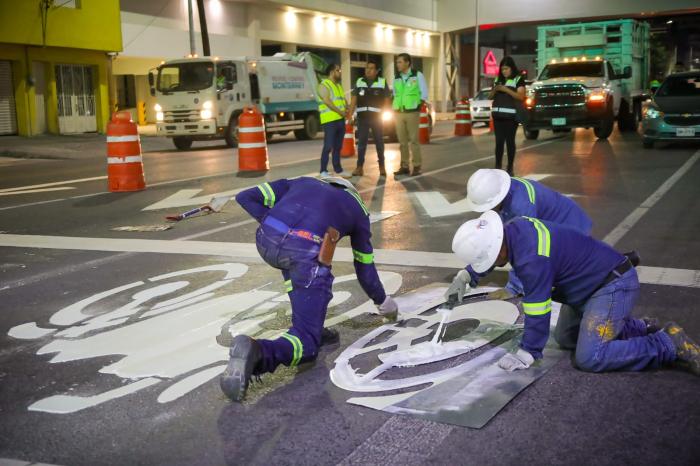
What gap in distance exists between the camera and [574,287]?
429 centimetres

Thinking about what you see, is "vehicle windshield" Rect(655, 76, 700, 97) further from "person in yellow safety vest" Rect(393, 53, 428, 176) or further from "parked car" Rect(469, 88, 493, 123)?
"parked car" Rect(469, 88, 493, 123)

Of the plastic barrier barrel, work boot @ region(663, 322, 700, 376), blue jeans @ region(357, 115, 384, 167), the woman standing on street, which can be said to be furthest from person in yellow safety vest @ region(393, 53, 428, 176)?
the plastic barrier barrel

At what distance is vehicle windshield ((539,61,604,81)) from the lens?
73.1 feet

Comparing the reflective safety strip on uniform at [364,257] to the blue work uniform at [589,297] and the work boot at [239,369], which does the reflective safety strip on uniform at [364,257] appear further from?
the work boot at [239,369]

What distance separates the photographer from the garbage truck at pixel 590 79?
20.7 m

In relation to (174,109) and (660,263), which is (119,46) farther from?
(660,263)

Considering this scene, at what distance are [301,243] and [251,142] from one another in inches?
430

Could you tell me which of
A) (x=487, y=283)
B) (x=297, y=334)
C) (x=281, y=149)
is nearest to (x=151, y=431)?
(x=297, y=334)

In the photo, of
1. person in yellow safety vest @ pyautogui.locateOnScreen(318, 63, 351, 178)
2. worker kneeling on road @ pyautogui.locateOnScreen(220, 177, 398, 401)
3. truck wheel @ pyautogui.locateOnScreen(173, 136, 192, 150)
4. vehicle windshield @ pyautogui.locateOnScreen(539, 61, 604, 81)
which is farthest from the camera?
truck wheel @ pyautogui.locateOnScreen(173, 136, 192, 150)

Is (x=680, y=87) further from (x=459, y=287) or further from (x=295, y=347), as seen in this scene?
(x=295, y=347)

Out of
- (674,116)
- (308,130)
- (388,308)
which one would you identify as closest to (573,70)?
(674,116)

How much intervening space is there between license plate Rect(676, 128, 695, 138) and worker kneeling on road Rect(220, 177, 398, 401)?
1465 centimetres

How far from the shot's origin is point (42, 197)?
12227 mm

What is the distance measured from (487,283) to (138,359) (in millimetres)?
2950
